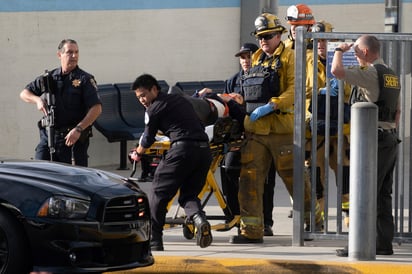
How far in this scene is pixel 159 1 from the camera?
701 inches

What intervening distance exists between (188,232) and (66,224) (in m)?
2.47

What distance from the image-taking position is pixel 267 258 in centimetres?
980

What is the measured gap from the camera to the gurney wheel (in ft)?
35.0

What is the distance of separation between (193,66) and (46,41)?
210 centimetres

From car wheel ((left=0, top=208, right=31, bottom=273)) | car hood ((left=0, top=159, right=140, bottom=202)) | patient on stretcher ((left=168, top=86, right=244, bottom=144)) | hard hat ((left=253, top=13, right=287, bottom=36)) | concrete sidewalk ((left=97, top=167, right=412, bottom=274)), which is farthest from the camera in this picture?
hard hat ((left=253, top=13, right=287, bottom=36))

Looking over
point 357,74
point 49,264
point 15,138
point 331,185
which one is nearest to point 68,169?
point 49,264

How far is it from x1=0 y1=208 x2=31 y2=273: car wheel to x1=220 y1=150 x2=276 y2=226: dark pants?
10.1ft

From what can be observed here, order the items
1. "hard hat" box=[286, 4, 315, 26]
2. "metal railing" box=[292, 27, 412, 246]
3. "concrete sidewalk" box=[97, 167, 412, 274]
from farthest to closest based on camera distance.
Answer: "hard hat" box=[286, 4, 315, 26] → "metal railing" box=[292, 27, 412, 246] → "concrete sidewalk" box=[97, 167, 412, 274]

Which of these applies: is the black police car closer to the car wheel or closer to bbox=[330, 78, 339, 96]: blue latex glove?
Result: the car wheel

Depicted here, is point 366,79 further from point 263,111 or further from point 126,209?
point 126,209

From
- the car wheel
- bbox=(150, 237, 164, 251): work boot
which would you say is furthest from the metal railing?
the car wheel

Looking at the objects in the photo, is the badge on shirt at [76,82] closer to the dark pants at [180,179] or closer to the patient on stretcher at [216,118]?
the patient on stretcher at [216,118]

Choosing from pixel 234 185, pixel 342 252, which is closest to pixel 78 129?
pixel 234 185

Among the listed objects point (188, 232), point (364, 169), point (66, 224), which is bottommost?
point (188, 232)
